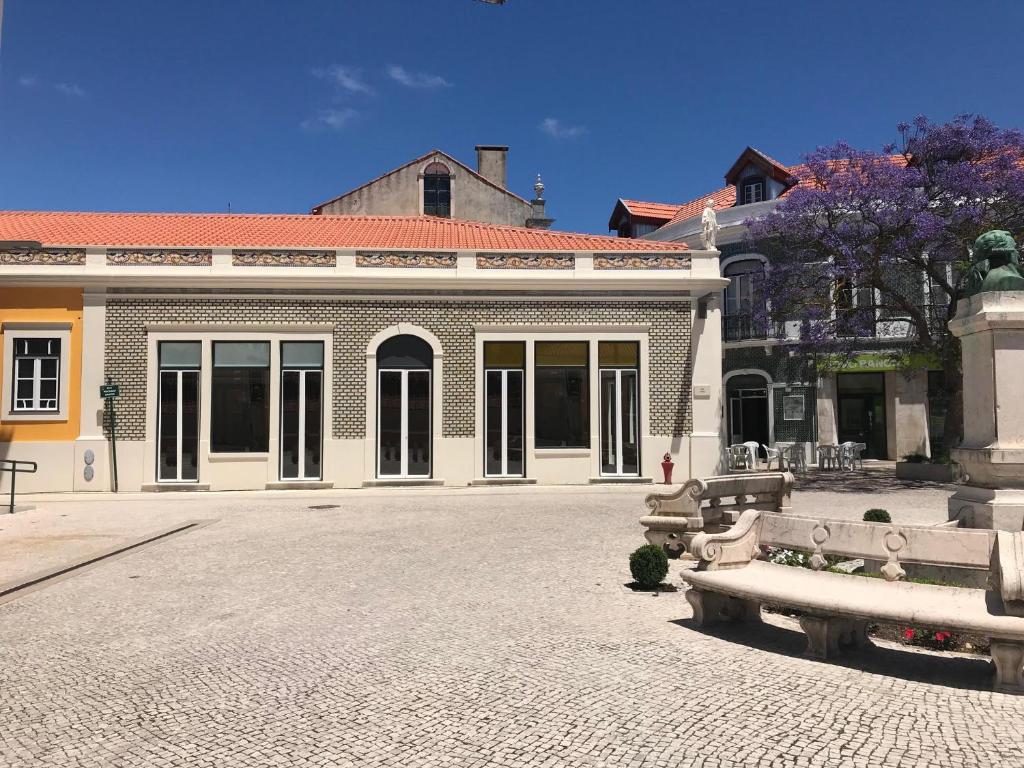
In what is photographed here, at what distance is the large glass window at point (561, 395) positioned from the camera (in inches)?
774

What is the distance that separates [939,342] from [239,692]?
2073 cm

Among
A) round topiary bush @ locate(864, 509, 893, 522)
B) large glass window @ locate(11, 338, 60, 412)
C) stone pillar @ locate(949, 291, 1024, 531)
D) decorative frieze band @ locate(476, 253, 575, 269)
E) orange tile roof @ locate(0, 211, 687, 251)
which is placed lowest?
round topiary bush @ locate(864, 509, 893, 522)

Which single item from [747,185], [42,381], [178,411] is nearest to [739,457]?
[747,185]

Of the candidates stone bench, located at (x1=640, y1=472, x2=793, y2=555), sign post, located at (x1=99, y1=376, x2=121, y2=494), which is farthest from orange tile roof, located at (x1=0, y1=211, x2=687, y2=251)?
stone bench, located at (x1=640, y1=472, x2=793, y2=555)

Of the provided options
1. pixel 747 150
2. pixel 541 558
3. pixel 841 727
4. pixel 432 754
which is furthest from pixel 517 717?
pixel 747 150

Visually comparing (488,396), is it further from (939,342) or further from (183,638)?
(183,638)

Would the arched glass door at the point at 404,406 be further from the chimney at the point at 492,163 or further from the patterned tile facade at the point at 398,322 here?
the chimney at the point at 492,163

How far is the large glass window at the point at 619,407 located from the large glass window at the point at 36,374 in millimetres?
13696

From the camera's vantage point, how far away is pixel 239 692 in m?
4.78

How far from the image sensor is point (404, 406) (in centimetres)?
1942

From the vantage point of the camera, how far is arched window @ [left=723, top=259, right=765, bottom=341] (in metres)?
28.0

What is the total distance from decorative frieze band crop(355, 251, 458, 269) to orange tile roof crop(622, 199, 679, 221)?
16.7m

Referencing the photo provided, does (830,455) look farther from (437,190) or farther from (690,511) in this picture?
(437,190)

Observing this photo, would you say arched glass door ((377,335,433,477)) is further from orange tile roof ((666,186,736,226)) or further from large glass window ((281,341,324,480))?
orange tile roof ((666,186,736,226))
